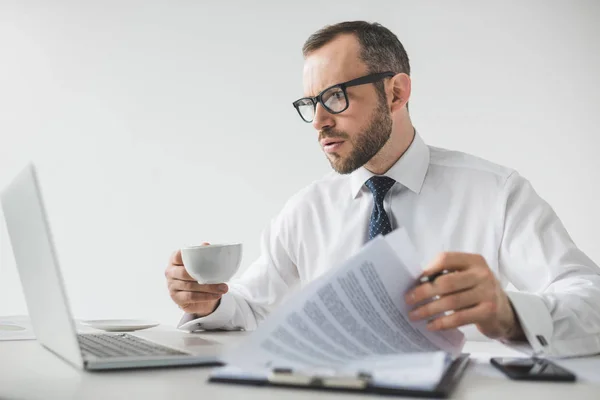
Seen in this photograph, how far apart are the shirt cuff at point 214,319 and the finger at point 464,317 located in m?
0.67

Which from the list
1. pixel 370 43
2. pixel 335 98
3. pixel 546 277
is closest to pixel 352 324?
pixel 546 277

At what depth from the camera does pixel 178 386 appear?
0.66 meters

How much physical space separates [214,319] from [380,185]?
571mm

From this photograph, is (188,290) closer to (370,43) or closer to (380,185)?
(380,185)

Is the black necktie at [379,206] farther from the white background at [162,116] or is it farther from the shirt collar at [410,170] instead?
the white background at [162,116]

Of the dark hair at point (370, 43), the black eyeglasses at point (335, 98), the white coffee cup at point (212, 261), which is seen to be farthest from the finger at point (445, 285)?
the dark hair at point (370, 43)

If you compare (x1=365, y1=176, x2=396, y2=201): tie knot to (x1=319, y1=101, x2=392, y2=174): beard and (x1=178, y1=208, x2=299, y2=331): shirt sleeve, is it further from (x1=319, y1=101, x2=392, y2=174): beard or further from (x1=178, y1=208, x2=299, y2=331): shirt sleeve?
(x1=178, y1=208, x2=299, y2=331): shirt sleeve

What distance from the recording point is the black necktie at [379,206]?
60.4 inches

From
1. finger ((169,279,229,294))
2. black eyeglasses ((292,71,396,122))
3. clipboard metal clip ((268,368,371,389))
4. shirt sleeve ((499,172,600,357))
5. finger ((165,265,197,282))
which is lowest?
A: shirt sleeve ((499,172,600,357))

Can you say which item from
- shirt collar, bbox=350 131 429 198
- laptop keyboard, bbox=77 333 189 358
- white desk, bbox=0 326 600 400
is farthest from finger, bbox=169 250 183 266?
shirt collar, bbox=350 131 429 198

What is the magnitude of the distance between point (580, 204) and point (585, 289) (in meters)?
1.76

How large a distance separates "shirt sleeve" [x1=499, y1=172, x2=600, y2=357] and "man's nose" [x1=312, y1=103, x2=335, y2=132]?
49 cm

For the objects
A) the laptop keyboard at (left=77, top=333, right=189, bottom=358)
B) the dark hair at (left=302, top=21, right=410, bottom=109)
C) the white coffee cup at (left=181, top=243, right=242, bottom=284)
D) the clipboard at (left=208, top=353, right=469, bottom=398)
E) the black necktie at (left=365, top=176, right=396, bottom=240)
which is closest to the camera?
the clipboard at (left=208, top=353, right=469, bottom=398)

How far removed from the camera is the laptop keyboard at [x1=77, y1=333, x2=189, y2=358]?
816mm
